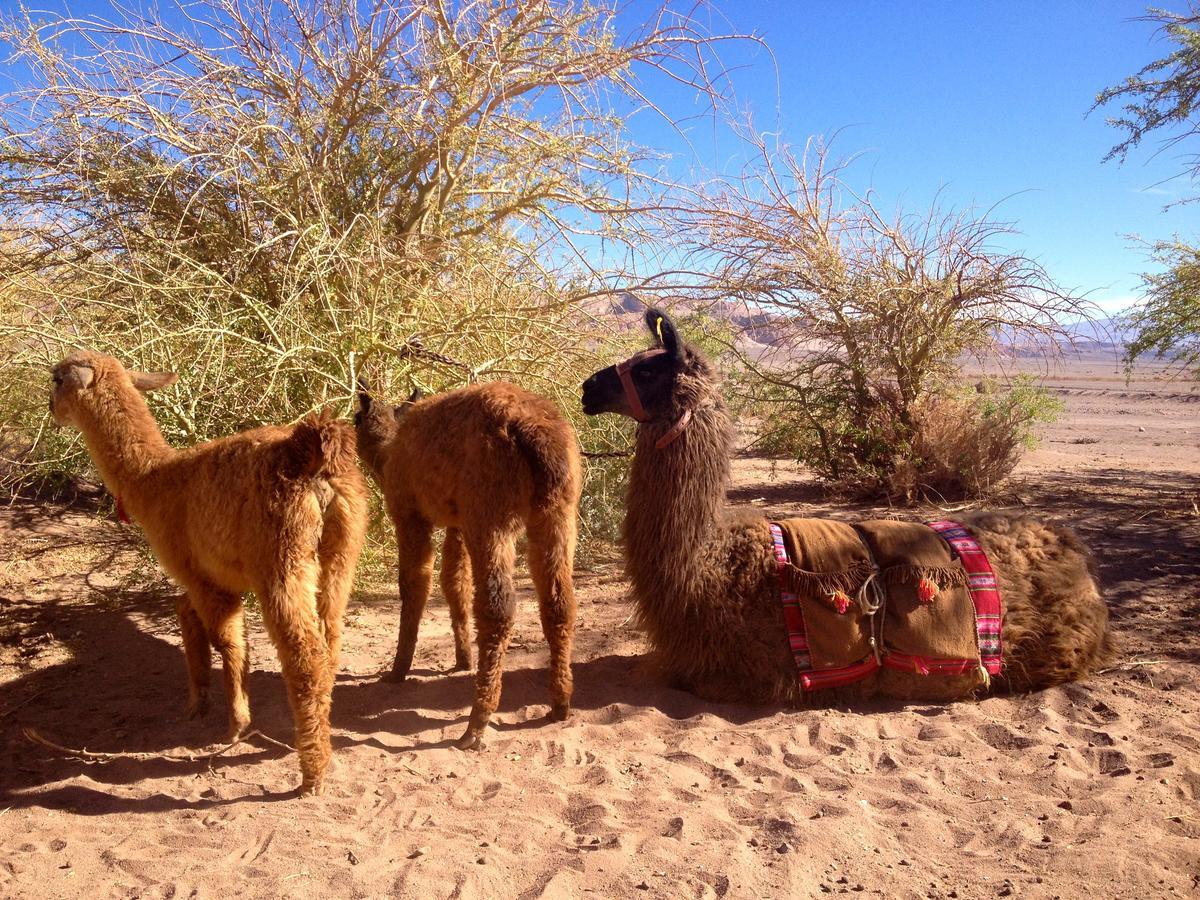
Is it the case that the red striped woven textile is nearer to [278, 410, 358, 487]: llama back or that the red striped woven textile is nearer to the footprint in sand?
the footprint in sand

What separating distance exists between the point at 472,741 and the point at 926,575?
104 inches

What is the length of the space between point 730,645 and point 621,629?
1.59 meters

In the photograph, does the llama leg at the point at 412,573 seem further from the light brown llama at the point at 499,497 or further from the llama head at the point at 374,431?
the llama head at the point at 374,431

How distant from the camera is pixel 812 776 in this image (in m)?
3.64

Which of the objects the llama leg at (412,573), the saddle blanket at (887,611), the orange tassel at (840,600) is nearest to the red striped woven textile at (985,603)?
the saddle blanket at (887,611)

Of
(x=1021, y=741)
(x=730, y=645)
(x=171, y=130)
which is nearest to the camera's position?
(x=1021, y=741)

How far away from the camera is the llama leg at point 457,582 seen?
15.5 feet

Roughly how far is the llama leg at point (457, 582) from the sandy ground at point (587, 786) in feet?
0.99

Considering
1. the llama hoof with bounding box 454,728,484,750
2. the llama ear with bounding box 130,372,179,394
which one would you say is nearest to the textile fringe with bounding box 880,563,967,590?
the llama hoof with bounding box 454,728,484,750

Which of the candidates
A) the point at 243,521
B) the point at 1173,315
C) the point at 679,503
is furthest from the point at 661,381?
the point at 1173,315

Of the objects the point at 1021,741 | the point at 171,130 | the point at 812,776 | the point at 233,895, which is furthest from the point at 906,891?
the point at 171,130

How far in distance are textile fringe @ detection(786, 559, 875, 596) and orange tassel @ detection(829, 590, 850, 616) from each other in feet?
0.05

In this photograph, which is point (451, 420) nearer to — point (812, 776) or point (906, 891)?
point (812, 776)

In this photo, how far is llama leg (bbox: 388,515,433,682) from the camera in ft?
15.0
